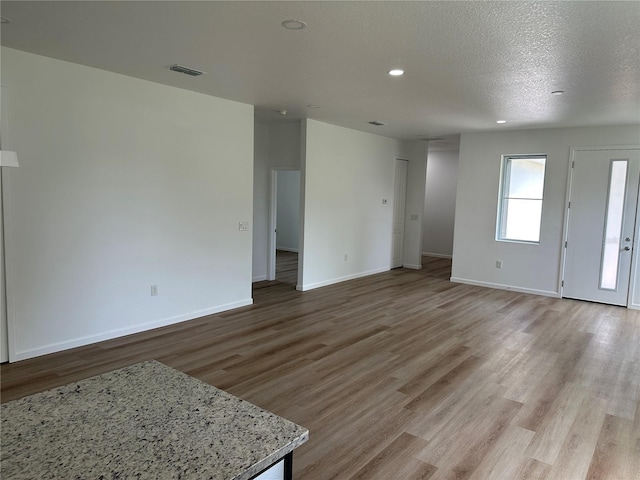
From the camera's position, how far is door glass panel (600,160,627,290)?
6.16 m

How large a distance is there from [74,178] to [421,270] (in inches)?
270

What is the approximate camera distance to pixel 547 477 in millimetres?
2391

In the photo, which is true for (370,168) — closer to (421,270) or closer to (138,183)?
(421,270)

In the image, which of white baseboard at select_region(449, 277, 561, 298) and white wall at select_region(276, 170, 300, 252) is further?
white wall at select_region(276, 170, 300, 252)

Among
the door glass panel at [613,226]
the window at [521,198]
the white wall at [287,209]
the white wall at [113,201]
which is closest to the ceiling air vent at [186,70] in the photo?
the white wall at [113,201]

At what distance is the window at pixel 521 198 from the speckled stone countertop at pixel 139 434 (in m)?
6.94

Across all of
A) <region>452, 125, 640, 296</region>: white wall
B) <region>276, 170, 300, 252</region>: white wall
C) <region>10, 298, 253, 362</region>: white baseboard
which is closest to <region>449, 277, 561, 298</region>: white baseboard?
<region>452, 125, 640, 296</region>: white wall

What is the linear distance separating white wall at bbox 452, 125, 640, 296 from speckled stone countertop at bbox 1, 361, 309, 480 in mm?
6811

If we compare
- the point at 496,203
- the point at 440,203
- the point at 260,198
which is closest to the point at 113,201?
the point at 260,198

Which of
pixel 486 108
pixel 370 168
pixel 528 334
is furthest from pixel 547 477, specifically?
pixel 370 168

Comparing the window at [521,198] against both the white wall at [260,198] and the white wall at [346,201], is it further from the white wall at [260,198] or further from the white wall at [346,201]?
the white wall at [260,198]

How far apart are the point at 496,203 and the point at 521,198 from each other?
0.41 metres

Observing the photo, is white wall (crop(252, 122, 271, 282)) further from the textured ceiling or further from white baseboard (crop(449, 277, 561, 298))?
white baseboard (crop(449, 277, 561, 298))

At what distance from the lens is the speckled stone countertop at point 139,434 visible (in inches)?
39.5
